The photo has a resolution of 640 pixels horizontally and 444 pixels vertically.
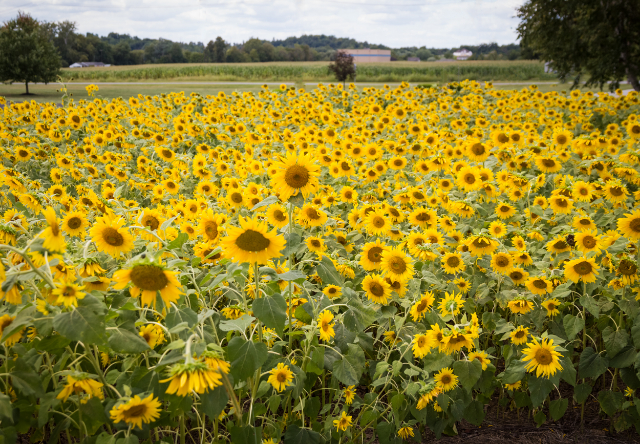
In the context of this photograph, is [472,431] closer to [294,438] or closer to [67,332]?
[294,438]

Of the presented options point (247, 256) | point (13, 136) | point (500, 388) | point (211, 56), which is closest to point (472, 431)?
point (500, 388)

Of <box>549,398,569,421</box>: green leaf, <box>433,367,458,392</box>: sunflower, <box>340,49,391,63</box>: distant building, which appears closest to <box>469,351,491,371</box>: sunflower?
<box>433,367,458,392</box>: sunflower

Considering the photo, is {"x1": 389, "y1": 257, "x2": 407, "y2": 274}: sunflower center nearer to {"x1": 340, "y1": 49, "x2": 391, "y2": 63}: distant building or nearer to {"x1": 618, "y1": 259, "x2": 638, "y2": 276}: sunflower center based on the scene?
{"x1": 618, "y1": 259, "x2": 638, "y2": 276}: sunflower center

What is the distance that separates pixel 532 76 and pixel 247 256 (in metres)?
46.9

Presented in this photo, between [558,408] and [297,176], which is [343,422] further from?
[558,408]

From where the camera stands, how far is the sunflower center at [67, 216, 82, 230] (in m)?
2.55

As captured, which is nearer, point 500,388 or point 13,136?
point 500,388

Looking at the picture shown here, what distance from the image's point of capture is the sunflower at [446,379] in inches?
97.0

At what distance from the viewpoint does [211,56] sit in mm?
81312

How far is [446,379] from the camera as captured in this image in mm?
2482

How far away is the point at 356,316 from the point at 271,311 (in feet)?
2.00

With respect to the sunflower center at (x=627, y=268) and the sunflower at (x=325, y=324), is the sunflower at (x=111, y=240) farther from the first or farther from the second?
the sunflower center at (x=627, y=268)

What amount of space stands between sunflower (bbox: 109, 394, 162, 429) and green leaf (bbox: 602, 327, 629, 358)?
2.58m

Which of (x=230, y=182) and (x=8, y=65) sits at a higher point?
(x=8, y=65)
